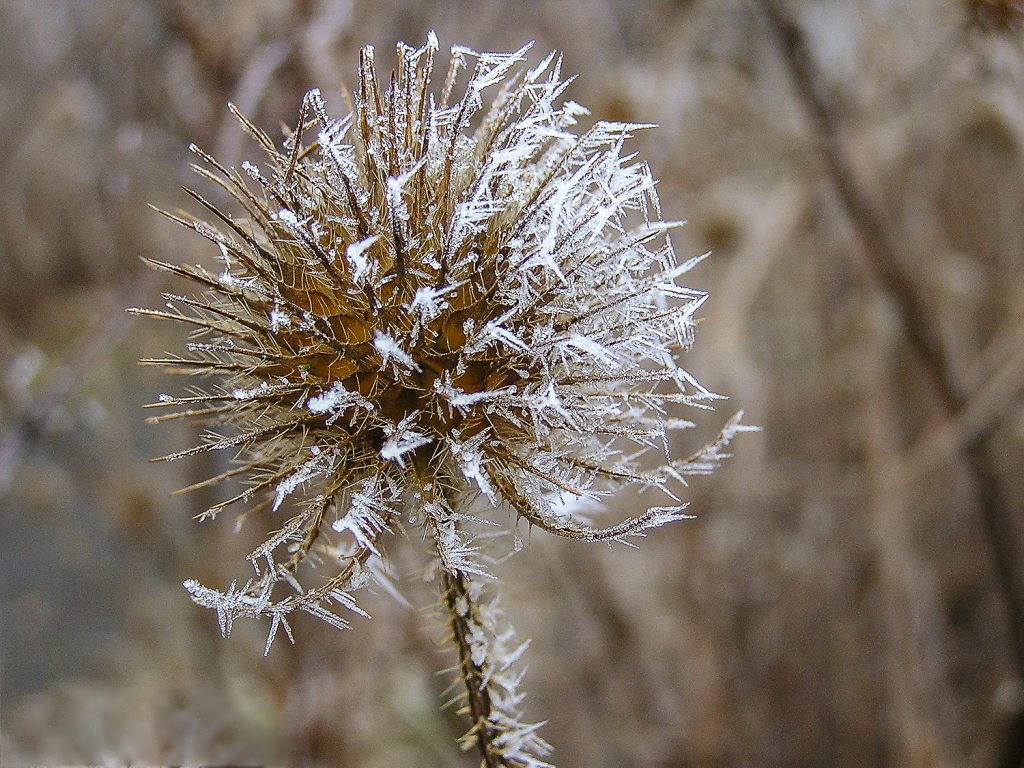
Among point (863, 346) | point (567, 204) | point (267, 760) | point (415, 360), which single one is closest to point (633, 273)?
point (567, 204)

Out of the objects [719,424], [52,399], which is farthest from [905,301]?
[52,399]

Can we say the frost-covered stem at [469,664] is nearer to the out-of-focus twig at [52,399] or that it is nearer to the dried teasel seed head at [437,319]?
the dried teasel seed head at [437,319]

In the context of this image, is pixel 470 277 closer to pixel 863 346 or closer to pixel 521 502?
pixel 521 502

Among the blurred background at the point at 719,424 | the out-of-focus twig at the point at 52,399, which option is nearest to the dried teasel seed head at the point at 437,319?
the out-of-focus twig at the point at 52,399

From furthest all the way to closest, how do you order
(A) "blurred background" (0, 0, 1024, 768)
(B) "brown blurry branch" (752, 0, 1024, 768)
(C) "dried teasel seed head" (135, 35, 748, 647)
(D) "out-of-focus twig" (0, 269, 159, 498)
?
(A) "blurred background" (0, 0, 1024, 768) < (B) "brown blurry branch" (752, 0, 1024, 768) < (D) "out-of-focus twig" (0, 269, 159, 498) < (C) "dried teasel seed head" (135, 35, 748, 647)

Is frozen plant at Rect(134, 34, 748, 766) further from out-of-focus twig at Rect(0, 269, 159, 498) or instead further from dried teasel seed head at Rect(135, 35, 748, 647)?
out-of-focus twig at Rect(0, 269, 159, 498)

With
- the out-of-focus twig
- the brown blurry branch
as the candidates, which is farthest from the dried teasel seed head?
the brown blurry branch

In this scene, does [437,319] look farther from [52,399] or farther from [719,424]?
[719,424]
